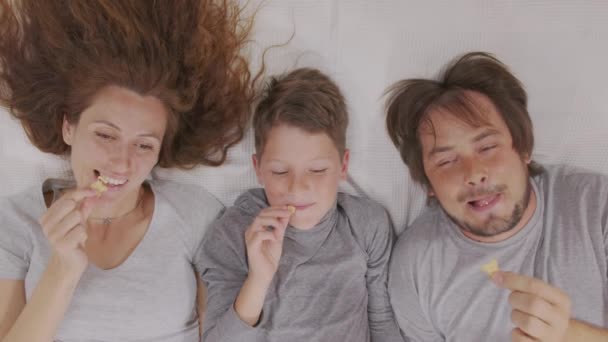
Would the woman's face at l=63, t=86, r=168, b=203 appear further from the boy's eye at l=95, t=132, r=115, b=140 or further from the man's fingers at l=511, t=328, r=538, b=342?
the man's fingers at l=511, t=328, r=538, b=342

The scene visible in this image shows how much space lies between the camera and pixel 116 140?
5.31 ft

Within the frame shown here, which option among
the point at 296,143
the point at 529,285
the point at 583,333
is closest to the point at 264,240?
the point at 296,143

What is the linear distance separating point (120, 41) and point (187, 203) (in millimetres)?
572

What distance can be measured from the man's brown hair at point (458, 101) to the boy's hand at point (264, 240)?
49 cm

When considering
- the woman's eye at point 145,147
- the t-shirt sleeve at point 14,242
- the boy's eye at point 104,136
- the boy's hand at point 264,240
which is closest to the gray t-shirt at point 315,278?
the boy's hand at point 264,240

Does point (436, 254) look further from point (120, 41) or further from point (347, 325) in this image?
point (120, 41)

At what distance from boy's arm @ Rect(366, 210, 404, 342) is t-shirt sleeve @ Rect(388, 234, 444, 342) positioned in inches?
0.9

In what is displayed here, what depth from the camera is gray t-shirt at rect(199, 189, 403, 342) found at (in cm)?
172

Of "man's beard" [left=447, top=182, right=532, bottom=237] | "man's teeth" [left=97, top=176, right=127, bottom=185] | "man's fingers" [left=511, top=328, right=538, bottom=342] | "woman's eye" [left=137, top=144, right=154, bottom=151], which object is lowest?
"man's fingers" [left=511, top=328, right=538, bottom=342]

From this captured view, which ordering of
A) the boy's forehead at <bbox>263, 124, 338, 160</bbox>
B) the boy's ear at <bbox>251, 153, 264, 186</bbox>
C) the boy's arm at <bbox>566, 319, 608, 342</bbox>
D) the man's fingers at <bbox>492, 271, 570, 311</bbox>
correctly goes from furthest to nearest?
the boy's ear at <bbox>251, 153, 264, 186</bbox>, the boy's forehead at <bbox>263, 124, 338, 160</bbox>, the boy's arm at <bbox>566, 319, 608, 342</bbox>, the man's fingers at <bbox>492, 271, 570, 311</bbox>

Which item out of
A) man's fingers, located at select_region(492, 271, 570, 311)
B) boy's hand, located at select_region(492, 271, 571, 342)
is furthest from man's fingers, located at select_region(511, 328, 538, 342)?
man's fingers, located at select_region(492, 271, 570, 311)

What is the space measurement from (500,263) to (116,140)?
48.2 inches

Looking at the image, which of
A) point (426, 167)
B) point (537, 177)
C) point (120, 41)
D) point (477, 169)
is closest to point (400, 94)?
point (426, 167)

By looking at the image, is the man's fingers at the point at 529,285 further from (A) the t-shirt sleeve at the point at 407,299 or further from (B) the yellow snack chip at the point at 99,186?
(B) the yellow snack chip at the point at 99,186
